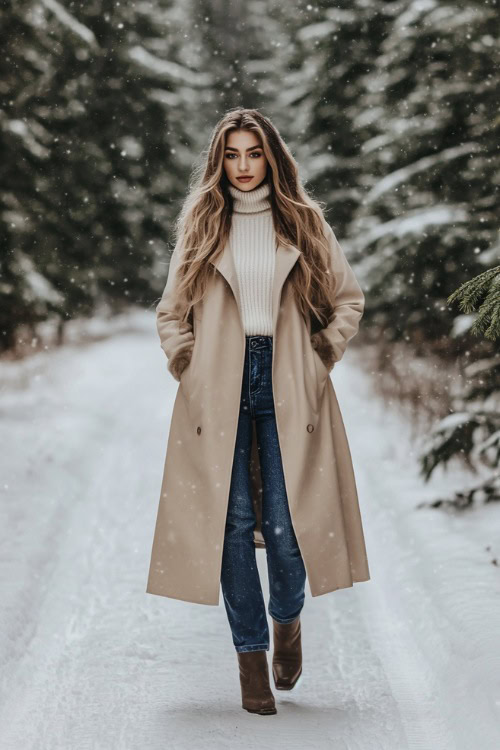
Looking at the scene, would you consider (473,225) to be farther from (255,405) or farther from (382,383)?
(255,405)

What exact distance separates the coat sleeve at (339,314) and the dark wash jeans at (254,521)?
27 centimetres

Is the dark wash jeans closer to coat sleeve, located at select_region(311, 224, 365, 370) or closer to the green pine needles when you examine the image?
coat sleeve, located at select_region(311, 224, 365, 370)

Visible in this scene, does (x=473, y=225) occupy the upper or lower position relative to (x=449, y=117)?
lower

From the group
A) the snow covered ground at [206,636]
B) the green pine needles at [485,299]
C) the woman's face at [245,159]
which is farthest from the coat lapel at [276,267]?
the snow covered ground at [206,636]

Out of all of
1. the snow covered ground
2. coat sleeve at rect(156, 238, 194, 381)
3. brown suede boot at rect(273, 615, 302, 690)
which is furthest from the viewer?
brown suede boot at rect(273, 615, 302, 690)

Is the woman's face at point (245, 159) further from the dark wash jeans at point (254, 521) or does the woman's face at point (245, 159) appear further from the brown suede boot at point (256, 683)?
the brown suede boot at point (256, 683)

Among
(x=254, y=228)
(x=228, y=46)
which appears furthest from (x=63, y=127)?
(x=228, y=46)

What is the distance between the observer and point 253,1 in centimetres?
3042

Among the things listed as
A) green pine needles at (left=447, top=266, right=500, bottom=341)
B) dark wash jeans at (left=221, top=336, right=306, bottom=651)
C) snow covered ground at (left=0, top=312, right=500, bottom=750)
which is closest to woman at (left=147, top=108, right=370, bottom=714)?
dark wash jeans at (left=221, top=336, right=306, bottom=651)

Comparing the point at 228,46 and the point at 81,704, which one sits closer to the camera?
the point at 81,704

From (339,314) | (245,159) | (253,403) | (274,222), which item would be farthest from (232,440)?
(245,159)

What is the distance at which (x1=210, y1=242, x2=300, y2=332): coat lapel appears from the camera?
377 cm

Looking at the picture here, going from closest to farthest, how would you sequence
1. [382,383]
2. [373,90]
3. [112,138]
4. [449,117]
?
[449,117]
[382,383]
[373,90]
[112,138]

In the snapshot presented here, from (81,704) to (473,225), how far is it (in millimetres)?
6644
